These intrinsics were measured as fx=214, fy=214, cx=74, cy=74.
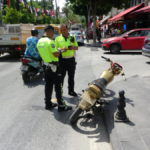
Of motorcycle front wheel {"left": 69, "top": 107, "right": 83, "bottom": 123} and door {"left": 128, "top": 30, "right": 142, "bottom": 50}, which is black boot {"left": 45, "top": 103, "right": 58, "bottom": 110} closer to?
motorcycle front wheel {"left": 69, "top": 107, "right": 83, "bottom": 123}

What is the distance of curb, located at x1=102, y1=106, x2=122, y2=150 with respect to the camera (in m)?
3.10

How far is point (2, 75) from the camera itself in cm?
870

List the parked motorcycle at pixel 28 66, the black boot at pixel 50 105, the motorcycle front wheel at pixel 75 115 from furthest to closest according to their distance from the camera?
the parked motorcycle at pixel 28 66, the black boot at pixel 50 105, the motorcycle front wheel at pixel 75 115

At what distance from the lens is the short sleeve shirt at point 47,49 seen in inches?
169

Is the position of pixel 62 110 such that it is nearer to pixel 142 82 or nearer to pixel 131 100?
pixel 131 100

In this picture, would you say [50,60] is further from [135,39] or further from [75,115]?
[135,39]

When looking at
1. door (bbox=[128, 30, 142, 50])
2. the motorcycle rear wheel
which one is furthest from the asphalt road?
door (bbox=[128, 30, 142, 50])

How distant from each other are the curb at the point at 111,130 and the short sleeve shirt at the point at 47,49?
1.52 meters

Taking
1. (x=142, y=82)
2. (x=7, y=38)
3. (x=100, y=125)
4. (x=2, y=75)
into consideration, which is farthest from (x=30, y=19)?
(x=100, y=125)

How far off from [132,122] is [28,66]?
14.7ft

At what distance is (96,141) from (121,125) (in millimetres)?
537

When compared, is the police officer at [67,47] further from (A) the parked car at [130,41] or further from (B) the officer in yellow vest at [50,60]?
(A) the parked car at [130,41]

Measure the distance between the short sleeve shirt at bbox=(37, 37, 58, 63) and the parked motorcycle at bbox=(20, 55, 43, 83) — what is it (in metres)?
2.86

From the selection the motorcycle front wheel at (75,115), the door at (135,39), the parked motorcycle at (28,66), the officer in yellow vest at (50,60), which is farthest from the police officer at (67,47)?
the door at (135,39)
